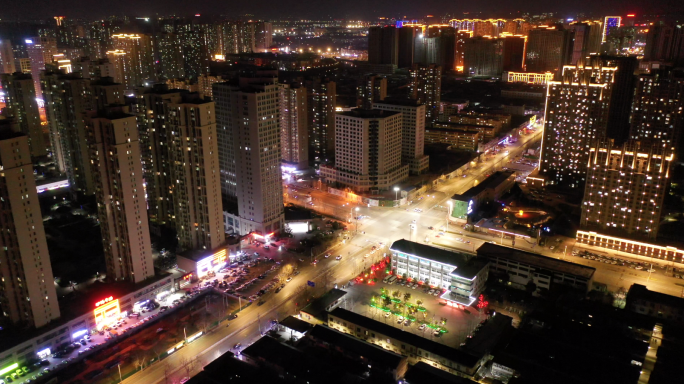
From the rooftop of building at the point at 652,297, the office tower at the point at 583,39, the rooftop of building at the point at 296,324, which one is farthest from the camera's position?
the office tower at the point at 583,39

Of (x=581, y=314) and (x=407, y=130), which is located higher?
(x=407, y=130)

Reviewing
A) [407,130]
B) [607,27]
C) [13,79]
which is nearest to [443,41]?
[607,27]

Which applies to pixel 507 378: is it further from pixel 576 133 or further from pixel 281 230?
pixel 576 133

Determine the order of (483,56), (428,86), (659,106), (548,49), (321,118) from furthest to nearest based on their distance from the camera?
(483,56) → (548,49) → (428,86) → (321,118) → (659,106)

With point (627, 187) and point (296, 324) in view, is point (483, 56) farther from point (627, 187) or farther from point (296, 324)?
point (296, 324)

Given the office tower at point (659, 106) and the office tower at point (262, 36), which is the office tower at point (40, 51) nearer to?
the office tower at point (262, 36)


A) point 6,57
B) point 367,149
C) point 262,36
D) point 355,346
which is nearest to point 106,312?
point 355,346

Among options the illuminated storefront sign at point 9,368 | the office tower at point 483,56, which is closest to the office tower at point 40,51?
the illuminated storefront sign at point 9,368
